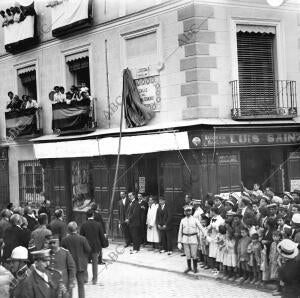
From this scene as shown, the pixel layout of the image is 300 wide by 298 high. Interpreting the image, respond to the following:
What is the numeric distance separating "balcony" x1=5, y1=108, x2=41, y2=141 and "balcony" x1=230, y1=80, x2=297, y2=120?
8327 mm

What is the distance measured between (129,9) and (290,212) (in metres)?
8.83

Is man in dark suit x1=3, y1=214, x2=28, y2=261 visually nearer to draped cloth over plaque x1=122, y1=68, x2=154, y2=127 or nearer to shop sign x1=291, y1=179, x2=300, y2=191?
draped cloth over plaque x1=122, y1=68, x2=154, y2=127

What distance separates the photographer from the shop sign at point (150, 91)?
1764 cm

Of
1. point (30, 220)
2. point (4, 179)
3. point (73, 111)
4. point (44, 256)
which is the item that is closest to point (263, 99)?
point (73, 111)

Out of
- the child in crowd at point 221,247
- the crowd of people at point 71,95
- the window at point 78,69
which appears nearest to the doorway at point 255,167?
the child in crowd at point 221,247

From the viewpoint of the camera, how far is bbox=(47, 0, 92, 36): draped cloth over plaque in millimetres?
19469

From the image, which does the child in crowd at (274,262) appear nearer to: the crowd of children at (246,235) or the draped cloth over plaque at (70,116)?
the crowd of children at (246,235)

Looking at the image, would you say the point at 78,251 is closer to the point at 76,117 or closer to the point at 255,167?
the point at 255,167

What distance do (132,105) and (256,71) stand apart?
12.4 feet

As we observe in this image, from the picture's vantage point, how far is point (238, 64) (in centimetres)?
1728

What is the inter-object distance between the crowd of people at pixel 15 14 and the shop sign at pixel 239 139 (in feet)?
30.8

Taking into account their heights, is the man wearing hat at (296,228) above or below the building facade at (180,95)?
below

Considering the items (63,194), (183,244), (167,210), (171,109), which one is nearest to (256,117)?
(171,109)

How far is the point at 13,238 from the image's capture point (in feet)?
39.8
